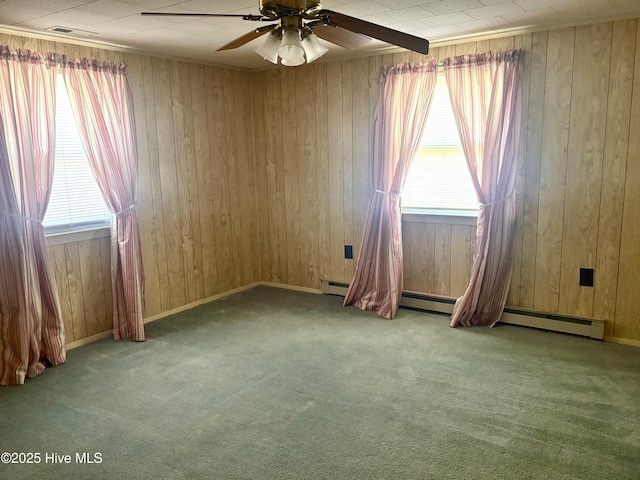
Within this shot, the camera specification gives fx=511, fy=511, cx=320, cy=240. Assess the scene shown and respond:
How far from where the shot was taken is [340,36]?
255 cm

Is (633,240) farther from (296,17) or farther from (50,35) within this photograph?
(50,35)

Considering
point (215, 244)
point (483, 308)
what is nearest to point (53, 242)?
point (215, 244)

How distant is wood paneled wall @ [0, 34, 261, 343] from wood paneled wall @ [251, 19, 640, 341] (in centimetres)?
68

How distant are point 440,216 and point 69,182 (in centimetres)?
294

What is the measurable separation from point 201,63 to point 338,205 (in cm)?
181

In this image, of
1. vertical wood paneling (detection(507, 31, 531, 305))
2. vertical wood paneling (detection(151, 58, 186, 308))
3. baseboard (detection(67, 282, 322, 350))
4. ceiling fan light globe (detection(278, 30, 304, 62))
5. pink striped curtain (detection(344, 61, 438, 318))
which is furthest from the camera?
vertical wood paneling (detection(151, 58, 186, 308))

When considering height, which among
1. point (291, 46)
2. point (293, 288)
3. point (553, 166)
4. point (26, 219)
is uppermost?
point (291, 46)

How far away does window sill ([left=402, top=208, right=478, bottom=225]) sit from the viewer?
166 inches

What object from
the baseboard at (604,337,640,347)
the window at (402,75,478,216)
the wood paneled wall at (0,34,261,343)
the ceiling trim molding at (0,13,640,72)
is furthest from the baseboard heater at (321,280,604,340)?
the ceiling trim molding at (0,13,640,72)

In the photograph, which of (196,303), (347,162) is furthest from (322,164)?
(196,303)

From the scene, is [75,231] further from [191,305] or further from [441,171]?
[441,171]

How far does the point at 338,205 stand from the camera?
4.91 metres

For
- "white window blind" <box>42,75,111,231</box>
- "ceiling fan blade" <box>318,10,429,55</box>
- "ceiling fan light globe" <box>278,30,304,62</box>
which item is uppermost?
"ceiling fan blade" <box>318,10,429,55</box>

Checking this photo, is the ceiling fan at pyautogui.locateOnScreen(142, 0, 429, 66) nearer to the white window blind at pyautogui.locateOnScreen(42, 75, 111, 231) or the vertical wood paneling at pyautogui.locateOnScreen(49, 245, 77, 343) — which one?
the white window blind at pyautogui.locateOnScreen(42, 75, 111, 231)
